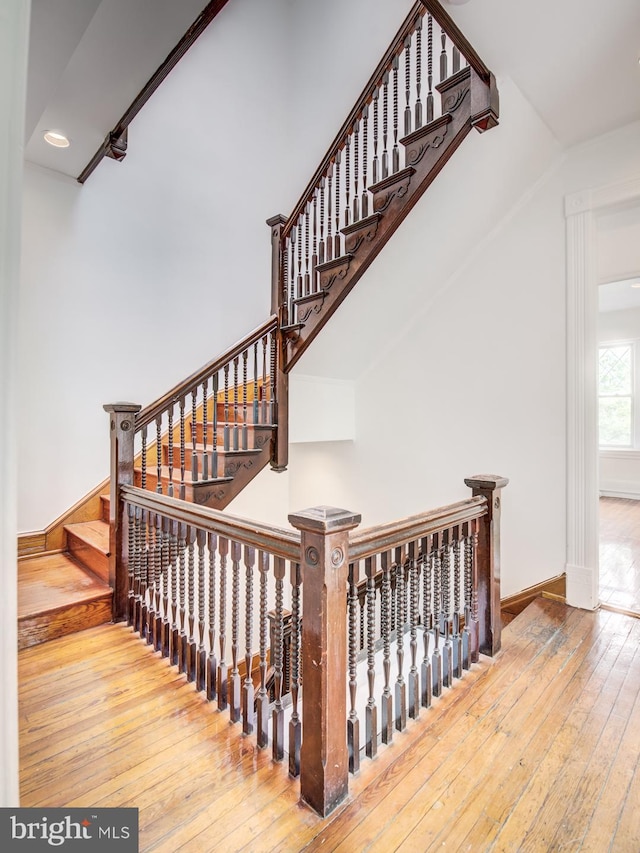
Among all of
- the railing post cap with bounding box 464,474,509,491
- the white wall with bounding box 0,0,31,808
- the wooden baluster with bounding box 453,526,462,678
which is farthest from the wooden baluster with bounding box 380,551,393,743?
the white wall with bounding box 0,0,31,808

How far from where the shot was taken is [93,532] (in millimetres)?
3479

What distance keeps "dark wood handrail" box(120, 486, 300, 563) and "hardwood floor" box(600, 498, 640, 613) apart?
106 inches

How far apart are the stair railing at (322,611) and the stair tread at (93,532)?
41 cm

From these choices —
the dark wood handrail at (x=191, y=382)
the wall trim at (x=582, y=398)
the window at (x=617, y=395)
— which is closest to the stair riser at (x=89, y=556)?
the dark wood handrail at (x=191, y=382)

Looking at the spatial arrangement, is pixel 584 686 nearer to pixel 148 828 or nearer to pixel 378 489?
pixel 148 828

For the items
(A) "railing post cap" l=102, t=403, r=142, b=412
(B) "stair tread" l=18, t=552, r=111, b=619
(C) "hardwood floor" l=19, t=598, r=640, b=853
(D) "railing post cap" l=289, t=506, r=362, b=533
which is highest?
(A) "railing post cap" l=102, t=403, r=142, b=412

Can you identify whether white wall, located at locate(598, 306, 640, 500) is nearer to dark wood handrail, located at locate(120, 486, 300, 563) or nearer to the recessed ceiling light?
dark wood handrail, located at locate(120, 486, 300, 563)

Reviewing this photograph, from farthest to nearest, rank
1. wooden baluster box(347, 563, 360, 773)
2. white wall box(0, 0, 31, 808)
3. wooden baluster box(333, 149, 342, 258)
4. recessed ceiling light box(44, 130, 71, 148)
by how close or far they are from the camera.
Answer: wooden baluster box(333, 149, 342, 258), recessed ceiling light box(44, 130, 71, 148), wooden baluster box(347, 563, 360, 773), white wall box(0, 0, 31, 808)

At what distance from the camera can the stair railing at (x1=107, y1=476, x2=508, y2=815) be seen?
152cm

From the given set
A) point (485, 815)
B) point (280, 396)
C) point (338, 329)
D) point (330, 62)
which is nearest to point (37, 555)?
point (280, 396)

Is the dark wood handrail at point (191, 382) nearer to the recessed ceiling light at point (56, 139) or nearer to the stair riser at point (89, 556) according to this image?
the stair riser at point (89, 556)

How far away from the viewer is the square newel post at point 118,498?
282cm

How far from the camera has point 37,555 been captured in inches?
138

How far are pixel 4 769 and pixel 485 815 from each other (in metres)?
1.52
